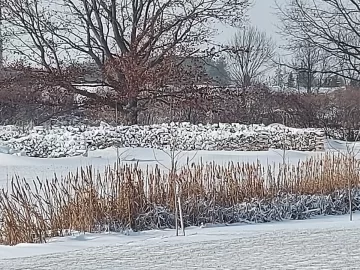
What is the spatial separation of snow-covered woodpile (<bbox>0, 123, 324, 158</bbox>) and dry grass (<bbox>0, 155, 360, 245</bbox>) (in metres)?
7.71

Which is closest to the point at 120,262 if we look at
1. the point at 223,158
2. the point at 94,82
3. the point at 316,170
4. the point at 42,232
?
the point at 42,232

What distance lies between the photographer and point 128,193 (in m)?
7.77

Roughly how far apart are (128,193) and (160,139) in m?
9.77

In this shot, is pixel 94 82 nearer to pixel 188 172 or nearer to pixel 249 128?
pixel 249 128

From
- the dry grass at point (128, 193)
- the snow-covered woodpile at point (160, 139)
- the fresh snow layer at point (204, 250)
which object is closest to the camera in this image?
the fresh snow layer at point (204, 250)

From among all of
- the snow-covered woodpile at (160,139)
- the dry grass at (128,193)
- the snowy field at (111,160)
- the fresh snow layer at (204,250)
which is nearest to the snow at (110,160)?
the snowy field at (111,160)

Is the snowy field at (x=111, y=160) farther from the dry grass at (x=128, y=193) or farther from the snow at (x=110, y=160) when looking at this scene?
the dry grass at (x=128, y=193)

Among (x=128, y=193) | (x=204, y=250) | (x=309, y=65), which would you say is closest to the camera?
(x=204, y=250)

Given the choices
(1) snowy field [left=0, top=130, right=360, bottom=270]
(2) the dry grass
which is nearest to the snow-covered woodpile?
(2) the dry grass

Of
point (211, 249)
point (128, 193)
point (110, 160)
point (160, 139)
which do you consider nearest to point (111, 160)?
point (110, 160)

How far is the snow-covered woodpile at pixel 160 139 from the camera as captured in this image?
16891 mm

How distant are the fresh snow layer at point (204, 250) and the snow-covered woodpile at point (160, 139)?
30.5 ft

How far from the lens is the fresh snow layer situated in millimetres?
5594

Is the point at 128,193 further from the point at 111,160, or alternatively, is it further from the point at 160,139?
the point at 160,139
